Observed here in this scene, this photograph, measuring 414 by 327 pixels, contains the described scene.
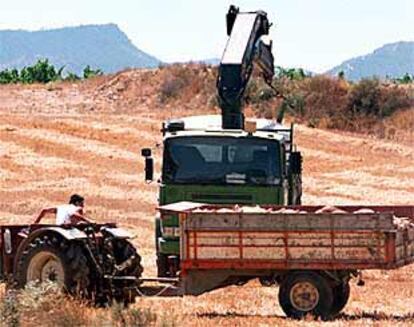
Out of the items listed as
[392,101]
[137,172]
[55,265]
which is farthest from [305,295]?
[392,101]

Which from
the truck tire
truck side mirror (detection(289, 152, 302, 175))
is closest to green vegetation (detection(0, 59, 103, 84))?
truck side mirror (detection(289, 152, 302, 175))

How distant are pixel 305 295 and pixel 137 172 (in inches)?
1268

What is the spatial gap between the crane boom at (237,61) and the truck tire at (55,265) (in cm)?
583

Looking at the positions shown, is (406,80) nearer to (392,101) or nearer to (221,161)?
(392,101)

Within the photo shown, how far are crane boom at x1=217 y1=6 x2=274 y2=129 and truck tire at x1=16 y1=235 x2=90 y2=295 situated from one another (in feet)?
19.1

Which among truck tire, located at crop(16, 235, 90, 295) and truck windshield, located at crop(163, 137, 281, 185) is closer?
truck tire, located at crop(16, 235, 90, 295)

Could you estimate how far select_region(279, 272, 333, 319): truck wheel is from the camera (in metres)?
16.6

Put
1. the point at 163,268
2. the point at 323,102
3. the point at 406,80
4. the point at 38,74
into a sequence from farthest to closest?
the point at 38,74 → the point at 406,80 → the point at 323,102 → the point at 163,268

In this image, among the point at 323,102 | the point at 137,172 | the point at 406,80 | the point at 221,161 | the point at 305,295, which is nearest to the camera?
the point at 305,295

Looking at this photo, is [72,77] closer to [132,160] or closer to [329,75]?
[329,75]

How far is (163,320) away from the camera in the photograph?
13211 millimetres

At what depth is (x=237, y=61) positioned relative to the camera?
2227 centimetres

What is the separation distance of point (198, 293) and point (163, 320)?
360cm

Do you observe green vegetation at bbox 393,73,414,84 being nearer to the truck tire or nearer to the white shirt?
the white shirt
